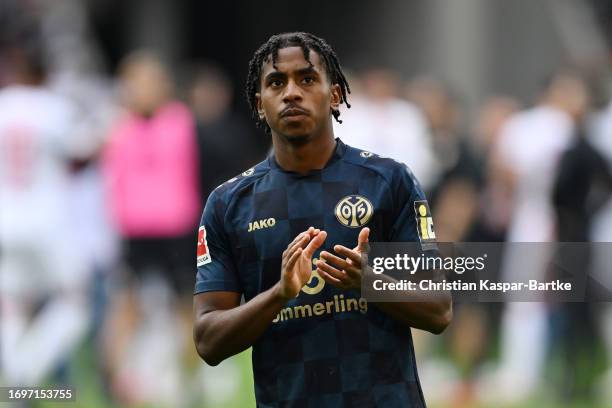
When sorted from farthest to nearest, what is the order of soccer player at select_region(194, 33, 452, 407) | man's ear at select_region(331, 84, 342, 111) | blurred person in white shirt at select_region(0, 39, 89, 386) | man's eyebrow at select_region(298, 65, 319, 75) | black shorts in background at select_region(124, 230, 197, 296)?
black shorts in background at select_region(124, 230, 197, 296), blurred person in white shirt at select_region(0, 39, 89, 386), man's ear at select_region(331, 84, 342, 111), man's eyebrow at select_region(298, 65, 319, 75), soccer player at select_region(194, 33, 452, 407)

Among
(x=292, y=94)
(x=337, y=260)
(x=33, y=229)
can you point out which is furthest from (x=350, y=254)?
(x=33, y=229)

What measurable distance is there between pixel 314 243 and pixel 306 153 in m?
0.46

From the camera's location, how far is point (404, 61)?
2150cm

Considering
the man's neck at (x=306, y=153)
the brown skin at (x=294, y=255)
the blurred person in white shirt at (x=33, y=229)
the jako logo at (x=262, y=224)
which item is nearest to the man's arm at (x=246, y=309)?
the brown skin at (x=294, y=255)

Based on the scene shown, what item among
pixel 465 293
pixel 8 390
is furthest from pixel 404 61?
pixel 465 293

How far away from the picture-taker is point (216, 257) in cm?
480

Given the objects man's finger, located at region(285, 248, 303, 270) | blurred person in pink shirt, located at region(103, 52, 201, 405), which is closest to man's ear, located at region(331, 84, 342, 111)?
man's finger, located at region(285, 248, 303, 270)

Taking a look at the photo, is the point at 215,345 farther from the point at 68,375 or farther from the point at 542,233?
the point at 542,233

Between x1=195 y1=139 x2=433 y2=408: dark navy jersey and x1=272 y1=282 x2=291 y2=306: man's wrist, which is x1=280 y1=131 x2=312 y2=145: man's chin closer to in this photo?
x1=195 y1=139 x2=433 y2=408: dark navy jersey

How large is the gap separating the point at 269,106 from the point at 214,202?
1.27 feet

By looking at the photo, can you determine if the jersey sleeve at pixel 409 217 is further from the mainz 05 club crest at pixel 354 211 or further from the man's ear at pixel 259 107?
the man's ear at pixel 259 107

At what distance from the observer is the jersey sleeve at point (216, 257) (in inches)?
188

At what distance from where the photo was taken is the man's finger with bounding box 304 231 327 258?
4.39 m

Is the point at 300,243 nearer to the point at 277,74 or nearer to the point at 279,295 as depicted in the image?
the point at 279,295
